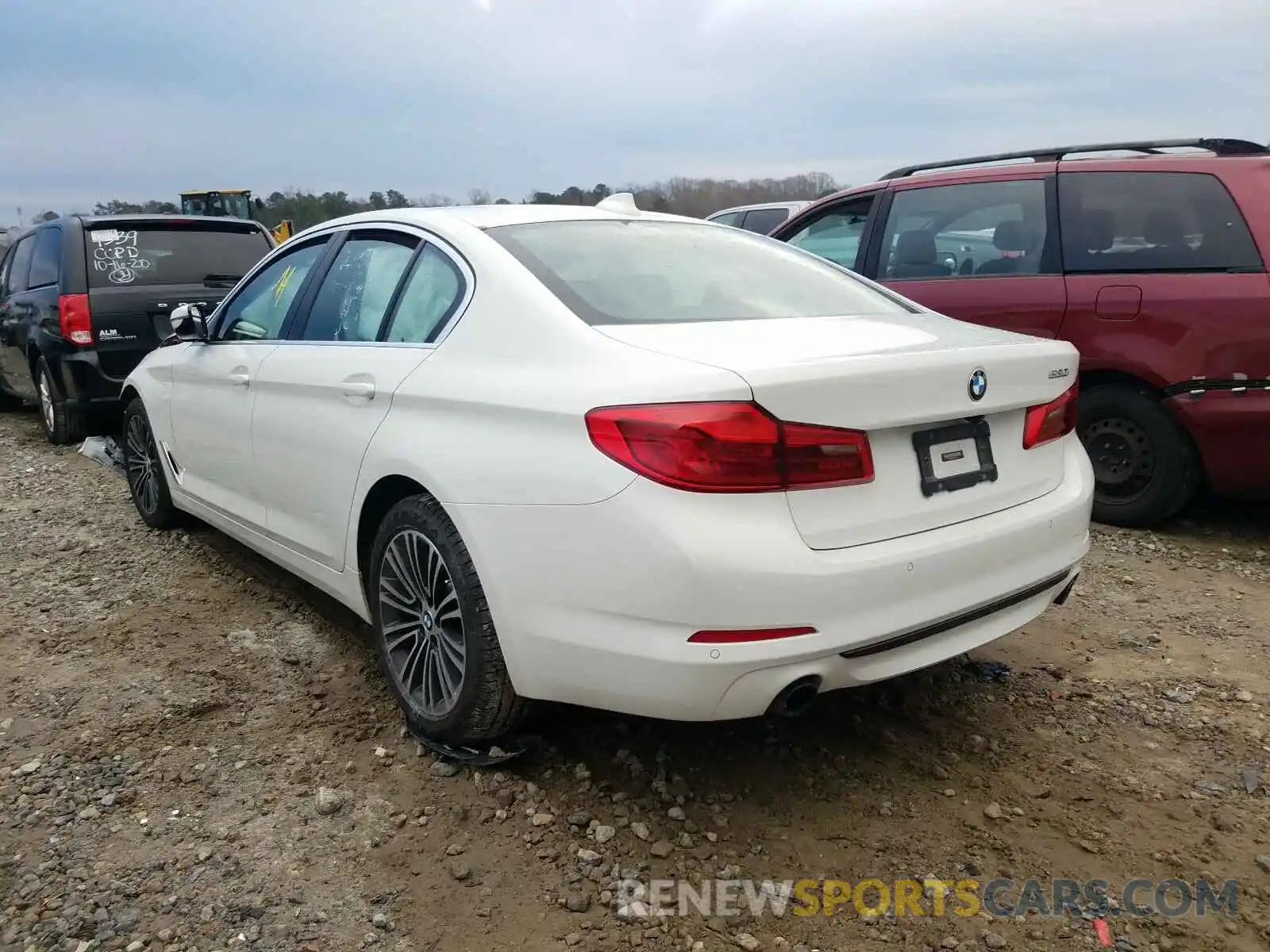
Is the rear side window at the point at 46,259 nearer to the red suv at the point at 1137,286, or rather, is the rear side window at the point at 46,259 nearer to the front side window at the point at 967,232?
the front side window at the point at 967,232

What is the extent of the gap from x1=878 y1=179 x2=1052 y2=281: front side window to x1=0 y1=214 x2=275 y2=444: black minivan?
4.66m

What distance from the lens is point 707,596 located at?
6.89 feet

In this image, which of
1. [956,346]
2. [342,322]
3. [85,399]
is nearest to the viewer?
[956,346]

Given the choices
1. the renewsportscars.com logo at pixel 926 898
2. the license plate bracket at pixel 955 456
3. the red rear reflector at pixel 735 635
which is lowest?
the renewsportscars.com logo at pixel 926 898

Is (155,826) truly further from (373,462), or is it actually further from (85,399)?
(85,399)

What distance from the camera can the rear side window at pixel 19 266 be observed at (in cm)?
793

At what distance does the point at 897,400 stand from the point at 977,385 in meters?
0.30

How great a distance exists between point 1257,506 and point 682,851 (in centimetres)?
427

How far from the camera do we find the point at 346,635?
3816 mm

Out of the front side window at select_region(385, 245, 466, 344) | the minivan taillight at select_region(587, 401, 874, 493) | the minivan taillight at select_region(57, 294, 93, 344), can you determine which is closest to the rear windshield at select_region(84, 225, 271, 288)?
the minivan taillight at select_region(57, 294, 93, 344)

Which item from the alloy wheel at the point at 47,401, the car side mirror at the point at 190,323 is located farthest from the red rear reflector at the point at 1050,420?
the alloy wheel at the point at 47,401

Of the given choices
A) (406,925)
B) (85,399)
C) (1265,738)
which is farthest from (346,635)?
(85,399)

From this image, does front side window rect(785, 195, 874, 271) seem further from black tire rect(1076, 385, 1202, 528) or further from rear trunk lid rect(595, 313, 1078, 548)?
rear trunk lid rect(595, 313, 1078, 548)

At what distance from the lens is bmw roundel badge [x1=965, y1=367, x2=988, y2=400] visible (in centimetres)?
242
